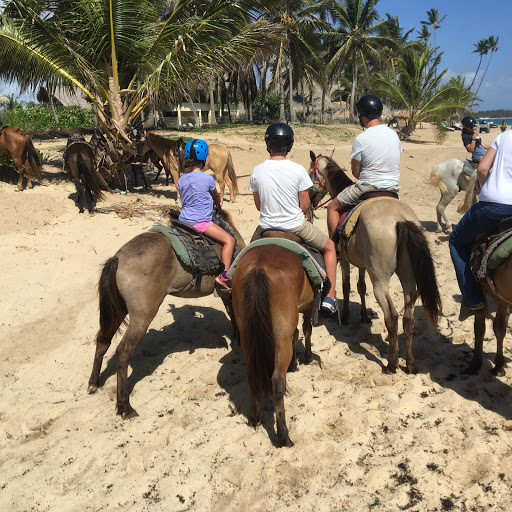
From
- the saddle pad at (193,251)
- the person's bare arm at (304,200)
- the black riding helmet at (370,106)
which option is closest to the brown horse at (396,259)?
the person's bare arm at (304,200)

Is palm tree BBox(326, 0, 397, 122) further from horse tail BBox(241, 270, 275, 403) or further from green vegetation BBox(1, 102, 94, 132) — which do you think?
horse tail BBox(241, 270, 275, 403)

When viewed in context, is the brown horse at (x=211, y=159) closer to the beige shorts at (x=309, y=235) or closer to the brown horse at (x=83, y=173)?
the brown horse at (x=83, y=173)

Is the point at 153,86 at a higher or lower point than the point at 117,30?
lower

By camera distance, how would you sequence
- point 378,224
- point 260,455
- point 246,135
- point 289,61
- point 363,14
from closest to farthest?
point 260,455, point 378,224, point 246,135, point 289,61, point 363,14

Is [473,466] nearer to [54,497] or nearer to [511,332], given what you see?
[511,332]

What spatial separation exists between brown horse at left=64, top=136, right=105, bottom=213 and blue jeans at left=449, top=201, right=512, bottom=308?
7959 mm

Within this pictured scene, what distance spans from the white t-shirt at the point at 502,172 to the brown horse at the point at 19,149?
410 inches

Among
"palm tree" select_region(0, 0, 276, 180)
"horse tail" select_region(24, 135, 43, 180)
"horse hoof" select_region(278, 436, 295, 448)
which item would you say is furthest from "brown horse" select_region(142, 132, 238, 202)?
"horse hoof" select_region(278, 436, 295, 448)

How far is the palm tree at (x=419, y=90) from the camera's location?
1104 inches

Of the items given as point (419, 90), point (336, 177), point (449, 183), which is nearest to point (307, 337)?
point (336, 177)

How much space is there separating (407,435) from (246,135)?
21565mm

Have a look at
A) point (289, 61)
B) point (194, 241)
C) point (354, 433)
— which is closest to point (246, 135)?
point (289, 61)

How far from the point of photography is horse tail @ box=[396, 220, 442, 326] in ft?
12.9

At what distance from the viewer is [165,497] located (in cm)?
292
